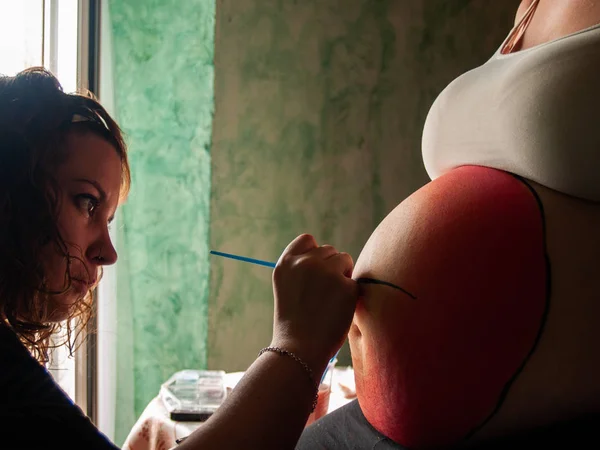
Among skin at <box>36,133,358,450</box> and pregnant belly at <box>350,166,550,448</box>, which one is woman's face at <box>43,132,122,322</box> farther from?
pregnant belly at <box>350,166,550,448</box>

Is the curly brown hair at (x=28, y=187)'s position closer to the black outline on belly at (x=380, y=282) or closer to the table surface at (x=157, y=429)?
the black outline on belly at (x=380, y=282)

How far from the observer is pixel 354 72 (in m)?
2.07

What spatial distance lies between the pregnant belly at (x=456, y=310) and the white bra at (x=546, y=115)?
39mm

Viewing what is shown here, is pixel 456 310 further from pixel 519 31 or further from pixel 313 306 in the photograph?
pixel 519 31

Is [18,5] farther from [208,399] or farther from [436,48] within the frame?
[436,48]

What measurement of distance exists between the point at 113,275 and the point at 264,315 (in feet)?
2.08

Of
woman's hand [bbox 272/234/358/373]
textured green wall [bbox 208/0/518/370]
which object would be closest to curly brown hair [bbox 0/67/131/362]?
woman's hand [bbox 272/234/358/373]

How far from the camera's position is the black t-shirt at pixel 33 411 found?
0.57m

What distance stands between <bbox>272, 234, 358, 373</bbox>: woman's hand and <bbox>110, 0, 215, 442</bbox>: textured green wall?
4.82ft

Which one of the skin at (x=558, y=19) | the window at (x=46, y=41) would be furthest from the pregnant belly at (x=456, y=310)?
the window at (x=46, y=41)

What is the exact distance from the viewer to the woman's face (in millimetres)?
795

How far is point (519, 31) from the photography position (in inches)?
29.4

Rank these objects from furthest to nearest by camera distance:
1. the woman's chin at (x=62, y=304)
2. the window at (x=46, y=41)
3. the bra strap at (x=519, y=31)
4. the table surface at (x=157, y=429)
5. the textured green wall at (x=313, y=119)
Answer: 1. the textured green wall at (x=313, y=119)
2. the window at (x=46, y=41)
3. the table surface at (x=157, y=429)
4. the woman's chin at (x=62, y=304)
5. the bra strap at (x=519, y=31)

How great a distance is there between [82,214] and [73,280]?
11 centimetres
